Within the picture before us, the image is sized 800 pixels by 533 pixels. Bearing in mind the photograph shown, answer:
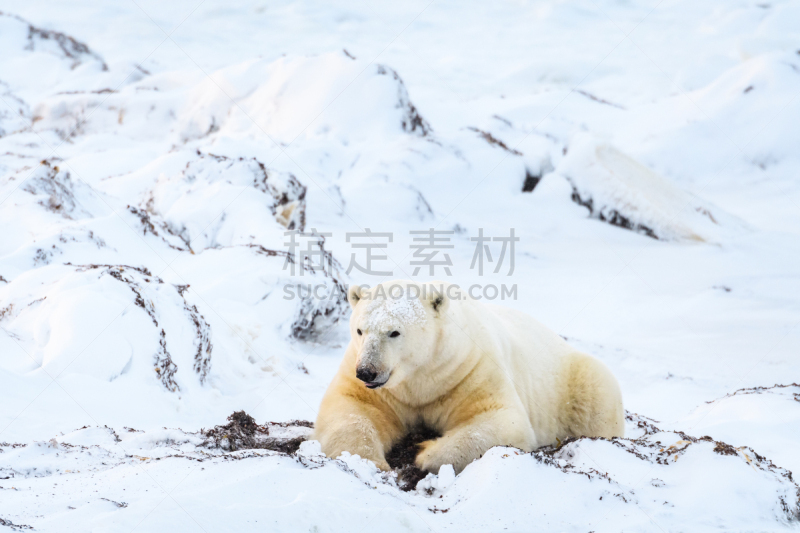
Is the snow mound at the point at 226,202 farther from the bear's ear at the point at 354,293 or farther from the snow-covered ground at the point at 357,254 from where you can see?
the bear's ear at the point at 354,293

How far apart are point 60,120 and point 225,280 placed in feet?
30.0

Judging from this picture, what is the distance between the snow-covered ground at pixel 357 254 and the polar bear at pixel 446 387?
316 millimetres

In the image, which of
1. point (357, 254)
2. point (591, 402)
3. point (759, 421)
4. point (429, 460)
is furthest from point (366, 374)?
point (357, 254)

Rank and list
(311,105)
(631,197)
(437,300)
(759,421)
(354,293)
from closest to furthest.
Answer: (437,300), (354,293), (759,421), (631,197), (311,105)

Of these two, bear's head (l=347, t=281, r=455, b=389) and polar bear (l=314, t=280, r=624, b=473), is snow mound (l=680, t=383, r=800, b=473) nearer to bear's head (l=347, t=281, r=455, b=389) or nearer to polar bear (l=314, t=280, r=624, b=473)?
polar bear (l=314, t=280, r=624, b=473)

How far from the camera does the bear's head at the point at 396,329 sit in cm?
295

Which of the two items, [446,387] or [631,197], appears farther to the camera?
[631,197]

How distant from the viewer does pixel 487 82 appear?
16.7 metres

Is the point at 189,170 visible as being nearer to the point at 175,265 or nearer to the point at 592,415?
the point at 175,265

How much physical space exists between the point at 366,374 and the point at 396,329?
0.31 meters

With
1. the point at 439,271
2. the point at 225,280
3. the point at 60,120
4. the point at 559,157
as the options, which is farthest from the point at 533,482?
the point at 60,120

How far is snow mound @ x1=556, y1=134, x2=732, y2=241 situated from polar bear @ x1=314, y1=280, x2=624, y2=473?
19.4 feet

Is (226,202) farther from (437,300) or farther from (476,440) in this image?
(476,440)

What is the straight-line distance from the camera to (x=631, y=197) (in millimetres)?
9188
